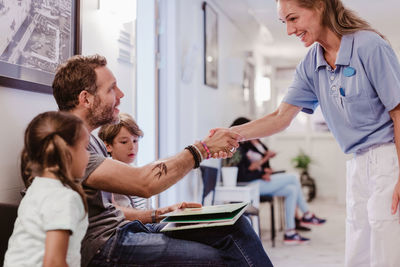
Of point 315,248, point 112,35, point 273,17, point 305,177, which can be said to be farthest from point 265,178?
point 305,177

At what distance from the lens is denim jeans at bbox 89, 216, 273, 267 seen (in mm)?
1392

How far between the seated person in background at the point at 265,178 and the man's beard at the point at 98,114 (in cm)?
296

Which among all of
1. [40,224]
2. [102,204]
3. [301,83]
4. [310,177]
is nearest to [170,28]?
[301,83]

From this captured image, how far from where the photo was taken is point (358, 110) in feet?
5.25

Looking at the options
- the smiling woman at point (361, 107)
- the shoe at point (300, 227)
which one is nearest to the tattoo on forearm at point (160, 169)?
the smiling woman at point (361, 107)

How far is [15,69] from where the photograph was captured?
5.30ft

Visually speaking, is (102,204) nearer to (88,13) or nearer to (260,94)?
(88,13)

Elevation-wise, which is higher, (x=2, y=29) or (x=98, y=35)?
(x=98, y=35)

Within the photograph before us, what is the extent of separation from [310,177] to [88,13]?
21.4 feet

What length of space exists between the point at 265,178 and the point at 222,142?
2731mm

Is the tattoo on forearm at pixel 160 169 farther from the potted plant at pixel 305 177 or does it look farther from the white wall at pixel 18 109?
the potted plant at pixel 305 177

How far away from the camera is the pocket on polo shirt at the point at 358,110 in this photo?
5.19 ft

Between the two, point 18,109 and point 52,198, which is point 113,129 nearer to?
point 18,109

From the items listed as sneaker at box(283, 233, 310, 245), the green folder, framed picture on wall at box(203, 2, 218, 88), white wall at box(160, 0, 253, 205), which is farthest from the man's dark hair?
sneaker at box(283, 233, 310, 245)
